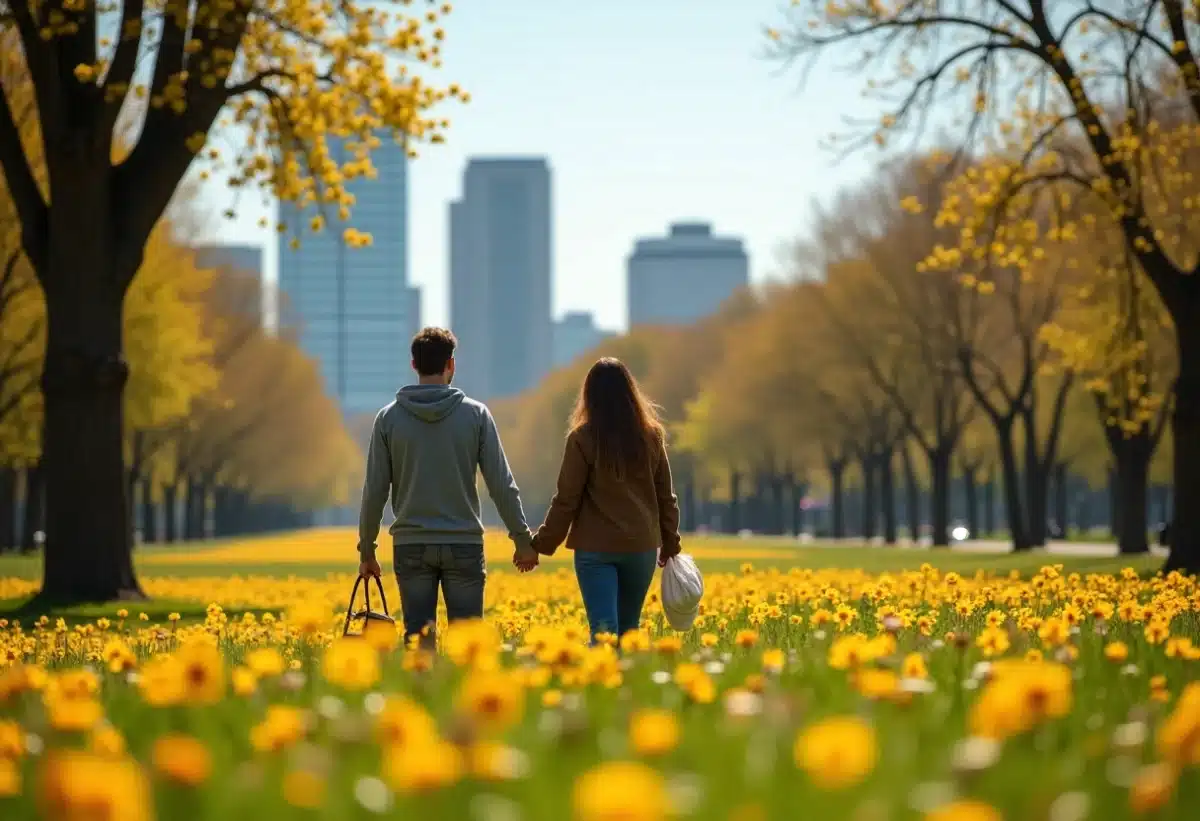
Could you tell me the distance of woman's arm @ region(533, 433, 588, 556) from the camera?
8.64m

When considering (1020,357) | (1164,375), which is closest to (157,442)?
(1020,357)

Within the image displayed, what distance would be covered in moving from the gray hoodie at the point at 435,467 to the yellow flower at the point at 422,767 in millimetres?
5588

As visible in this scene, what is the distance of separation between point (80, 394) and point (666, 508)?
34.7 feet

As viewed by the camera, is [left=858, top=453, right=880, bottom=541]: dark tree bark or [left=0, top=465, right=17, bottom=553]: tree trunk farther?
[left=858, top=453, right=880, bottom=541]: dark tree bark

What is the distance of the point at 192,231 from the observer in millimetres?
47875

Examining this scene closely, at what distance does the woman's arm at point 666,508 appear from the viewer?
8930 millimetres

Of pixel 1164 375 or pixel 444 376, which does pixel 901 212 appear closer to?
pixel 1164 375

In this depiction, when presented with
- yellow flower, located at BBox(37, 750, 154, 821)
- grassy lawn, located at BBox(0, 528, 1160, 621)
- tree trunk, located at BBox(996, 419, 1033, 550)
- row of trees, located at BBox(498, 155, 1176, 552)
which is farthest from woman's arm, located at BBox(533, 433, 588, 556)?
tree trunk, located at BBox(996, 419, 1033, 550)

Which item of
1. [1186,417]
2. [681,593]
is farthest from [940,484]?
[681,593]

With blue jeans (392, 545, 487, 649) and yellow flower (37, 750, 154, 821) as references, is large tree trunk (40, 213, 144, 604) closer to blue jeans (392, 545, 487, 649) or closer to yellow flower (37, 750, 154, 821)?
blue jeans (392, 545, 487, 649)

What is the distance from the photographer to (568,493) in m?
8.67

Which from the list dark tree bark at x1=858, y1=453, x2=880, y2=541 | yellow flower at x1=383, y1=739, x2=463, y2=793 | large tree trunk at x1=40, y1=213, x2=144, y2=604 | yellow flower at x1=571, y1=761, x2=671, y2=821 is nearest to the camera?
yellow flower at x1=571, y1=761, x2=671, y2=821

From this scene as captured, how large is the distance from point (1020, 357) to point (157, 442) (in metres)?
26.8

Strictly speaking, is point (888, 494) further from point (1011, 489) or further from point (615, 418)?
point (615, 418)
